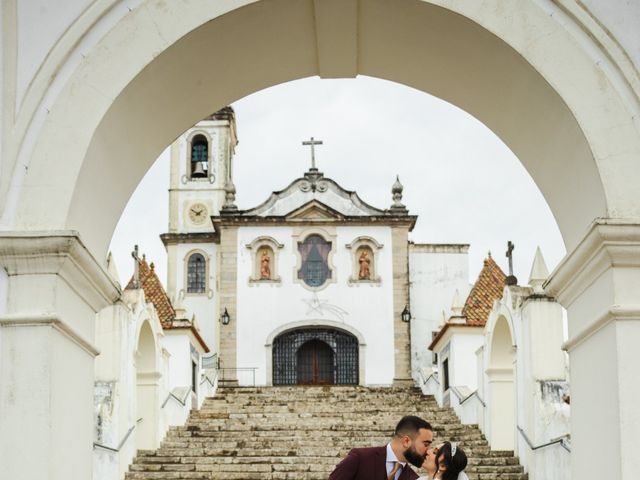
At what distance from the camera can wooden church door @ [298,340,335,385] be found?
1328 inches

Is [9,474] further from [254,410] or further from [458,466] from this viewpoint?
[254,410]

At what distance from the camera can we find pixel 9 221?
5777mm

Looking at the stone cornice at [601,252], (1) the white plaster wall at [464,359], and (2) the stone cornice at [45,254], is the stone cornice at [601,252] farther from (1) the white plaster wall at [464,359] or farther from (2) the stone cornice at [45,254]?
(1) the white plaster wall at [464,359]

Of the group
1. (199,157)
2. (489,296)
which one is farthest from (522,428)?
(199,157)

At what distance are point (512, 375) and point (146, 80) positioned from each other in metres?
14.9

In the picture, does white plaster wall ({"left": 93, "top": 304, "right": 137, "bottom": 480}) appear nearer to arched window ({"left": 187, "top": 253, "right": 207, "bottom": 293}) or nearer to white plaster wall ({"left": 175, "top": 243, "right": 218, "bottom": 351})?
white plaster wall ({"left": 175, "top": 243, "right": 218, "bottom": 351})

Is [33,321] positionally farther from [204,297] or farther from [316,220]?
[204,297]

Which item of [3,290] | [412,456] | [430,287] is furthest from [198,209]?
[412,456]

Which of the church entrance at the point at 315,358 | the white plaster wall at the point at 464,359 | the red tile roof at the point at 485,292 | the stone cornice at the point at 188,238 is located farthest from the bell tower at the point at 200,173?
the white plaster wall at the point at 464,359

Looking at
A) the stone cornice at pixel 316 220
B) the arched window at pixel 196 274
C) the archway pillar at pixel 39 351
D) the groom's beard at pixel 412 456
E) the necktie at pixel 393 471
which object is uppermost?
the stone cornice at pixel 316 220

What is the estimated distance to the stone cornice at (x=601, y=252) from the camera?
5.59 meters

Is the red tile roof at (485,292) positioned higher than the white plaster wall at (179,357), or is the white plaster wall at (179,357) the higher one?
the red tile roof at (485,292)

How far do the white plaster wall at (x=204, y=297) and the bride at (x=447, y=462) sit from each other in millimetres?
29193

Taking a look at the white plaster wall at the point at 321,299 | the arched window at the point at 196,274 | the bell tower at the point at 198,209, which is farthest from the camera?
the arched window at the point at 196,274
